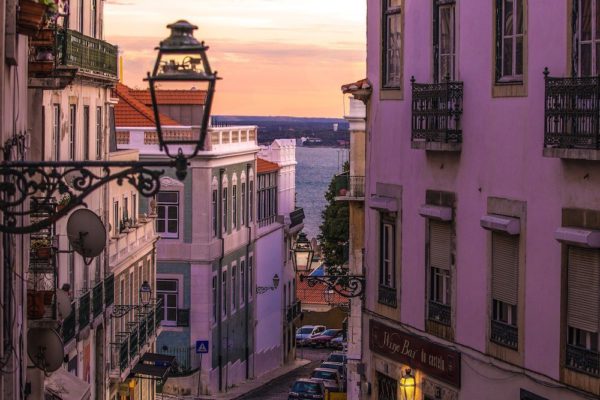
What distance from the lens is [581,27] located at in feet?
48.0

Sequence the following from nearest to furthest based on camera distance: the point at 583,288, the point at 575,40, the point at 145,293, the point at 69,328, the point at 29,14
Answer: the point at 29,14 → the point at 583,288 → the point at 575,40 → the point at 69,328 → the point at 145,293

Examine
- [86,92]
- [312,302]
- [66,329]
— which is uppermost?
[86,92]

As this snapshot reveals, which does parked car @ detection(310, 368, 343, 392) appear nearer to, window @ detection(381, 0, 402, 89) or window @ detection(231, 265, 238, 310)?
window @ detection(231, 265, 238, 310)

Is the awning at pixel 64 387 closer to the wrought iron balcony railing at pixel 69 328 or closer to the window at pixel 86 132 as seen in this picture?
the wrought iron balcony railing at pixel 69 328

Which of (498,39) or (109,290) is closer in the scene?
(498,39)

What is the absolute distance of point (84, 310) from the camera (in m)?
28.5

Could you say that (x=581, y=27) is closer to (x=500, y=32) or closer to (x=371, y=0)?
(x=500, y=32)

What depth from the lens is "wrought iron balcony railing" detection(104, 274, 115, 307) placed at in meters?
32.1

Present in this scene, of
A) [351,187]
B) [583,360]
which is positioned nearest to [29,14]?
[583,360]

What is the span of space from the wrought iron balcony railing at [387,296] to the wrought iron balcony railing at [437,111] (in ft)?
8.22

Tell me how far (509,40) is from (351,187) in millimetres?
13360

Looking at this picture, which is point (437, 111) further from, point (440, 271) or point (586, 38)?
point (586, 38)

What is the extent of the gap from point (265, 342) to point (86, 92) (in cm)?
2982

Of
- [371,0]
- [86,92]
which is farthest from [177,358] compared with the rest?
[371,0]
